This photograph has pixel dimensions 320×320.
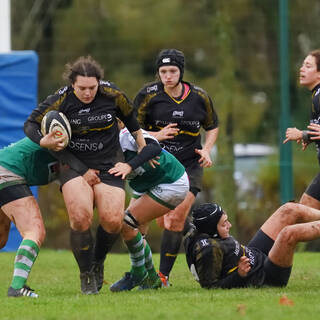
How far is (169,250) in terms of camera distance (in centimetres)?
882

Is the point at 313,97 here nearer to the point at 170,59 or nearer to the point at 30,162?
the point at 170,59

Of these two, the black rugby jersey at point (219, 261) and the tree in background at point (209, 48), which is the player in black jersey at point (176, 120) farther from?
the tree in background at point (209, 48)

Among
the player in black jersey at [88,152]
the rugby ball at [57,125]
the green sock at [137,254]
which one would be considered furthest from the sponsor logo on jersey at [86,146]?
the green sock at [137,254]

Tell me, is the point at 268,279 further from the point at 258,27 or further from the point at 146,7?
the point at 146,7

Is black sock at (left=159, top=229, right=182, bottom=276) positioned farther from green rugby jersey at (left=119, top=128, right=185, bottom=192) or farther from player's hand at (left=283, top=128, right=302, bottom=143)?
player's hand at (left=283, top=128, right=302, bottom=143)

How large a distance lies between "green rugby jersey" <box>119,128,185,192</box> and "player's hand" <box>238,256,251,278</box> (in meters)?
0.95

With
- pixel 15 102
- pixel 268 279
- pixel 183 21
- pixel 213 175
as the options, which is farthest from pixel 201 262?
pixel 183 21

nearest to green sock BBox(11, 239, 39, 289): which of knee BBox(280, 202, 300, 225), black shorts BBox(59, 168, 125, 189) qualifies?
black shorts BBox(59, 168, 125, 189)

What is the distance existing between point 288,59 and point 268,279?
7.88m

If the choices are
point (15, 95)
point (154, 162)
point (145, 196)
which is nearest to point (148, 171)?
point (154, 162)

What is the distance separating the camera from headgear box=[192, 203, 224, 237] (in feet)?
25.1

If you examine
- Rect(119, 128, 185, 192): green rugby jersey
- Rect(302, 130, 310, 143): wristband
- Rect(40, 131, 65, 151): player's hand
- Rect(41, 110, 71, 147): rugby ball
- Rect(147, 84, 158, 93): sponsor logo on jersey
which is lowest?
Rect(119, 128, 185, 192): green rugby jersey

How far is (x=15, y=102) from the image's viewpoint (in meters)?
12.8

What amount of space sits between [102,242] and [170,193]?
28.5 inches
